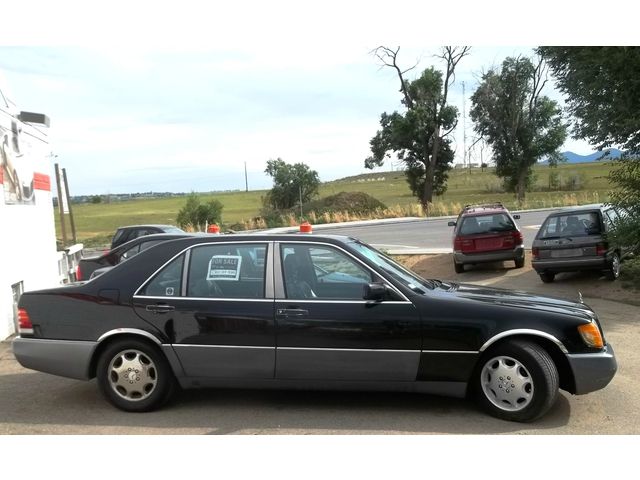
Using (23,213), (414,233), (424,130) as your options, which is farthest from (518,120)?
(23,213)

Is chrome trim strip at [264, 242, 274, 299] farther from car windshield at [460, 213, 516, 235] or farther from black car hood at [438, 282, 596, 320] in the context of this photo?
car windshield at [460, 213, 516, 235]

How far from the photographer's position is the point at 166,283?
5.02 metres

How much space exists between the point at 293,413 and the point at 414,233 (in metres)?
23.8

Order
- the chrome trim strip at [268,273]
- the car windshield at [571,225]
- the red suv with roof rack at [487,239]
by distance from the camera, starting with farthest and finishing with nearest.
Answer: the red suv with roof rack at [487,239], the car windshield at [571,225], the chrome trim strip at [268,273]

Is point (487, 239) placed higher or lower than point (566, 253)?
higher

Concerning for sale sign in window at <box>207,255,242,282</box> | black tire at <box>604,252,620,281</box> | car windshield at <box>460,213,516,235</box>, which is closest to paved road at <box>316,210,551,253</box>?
car windshield at <box>460,213,516,235</box>

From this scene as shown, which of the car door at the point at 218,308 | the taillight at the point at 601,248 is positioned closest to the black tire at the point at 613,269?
the taillight at the point at 601,248

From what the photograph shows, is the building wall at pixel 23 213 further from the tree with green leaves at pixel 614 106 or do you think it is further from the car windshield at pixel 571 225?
the tree with green leaves at pixel 614 106

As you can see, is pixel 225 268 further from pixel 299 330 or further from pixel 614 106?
pixel 614 106

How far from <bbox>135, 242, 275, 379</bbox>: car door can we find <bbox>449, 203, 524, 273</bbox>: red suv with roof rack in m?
10.6

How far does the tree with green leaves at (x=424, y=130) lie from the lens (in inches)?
1757

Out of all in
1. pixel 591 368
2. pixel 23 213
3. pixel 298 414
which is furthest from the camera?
pixel 23 213

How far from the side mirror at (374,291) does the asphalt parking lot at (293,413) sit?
0.98m

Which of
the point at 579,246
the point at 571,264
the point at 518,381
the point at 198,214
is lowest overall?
the point at 571,264
